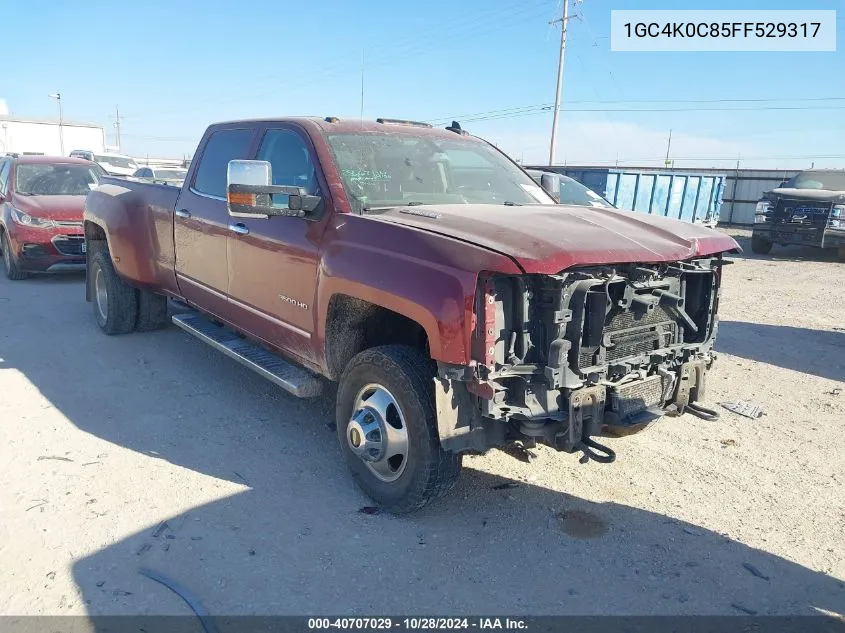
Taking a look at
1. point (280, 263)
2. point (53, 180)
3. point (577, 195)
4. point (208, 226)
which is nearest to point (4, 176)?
point (53, 180)

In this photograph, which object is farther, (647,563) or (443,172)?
(443,172)

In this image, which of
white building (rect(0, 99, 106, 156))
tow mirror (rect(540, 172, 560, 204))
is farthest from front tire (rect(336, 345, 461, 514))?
white building (rect(0, 99, 106, 156))

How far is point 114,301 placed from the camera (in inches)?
259

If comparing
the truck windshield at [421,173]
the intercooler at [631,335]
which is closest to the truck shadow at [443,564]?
the intercooler at [631,335]

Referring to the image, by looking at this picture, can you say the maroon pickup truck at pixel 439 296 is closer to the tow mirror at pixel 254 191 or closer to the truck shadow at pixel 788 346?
the tow mirror at pixel 254 191

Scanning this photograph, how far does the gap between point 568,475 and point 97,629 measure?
258 cm

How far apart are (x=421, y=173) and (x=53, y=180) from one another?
8.37m

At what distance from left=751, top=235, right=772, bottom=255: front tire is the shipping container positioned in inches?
62.1

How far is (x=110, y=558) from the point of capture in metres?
3.06

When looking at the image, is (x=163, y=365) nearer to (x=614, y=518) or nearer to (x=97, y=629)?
(x=97, y=629)

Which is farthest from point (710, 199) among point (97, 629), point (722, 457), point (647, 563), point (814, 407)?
point (97, 629)

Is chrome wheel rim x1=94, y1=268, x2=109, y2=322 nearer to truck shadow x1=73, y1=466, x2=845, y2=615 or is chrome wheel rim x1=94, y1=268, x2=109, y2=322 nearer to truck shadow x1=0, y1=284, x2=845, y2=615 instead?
truck shadow x1=0, y1=284, x2=845, y2=615

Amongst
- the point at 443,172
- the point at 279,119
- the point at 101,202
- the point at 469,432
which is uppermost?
the point at 279,119

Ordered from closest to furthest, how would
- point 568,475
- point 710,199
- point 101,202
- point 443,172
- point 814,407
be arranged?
1. point 568,475
2. point 443,172
3. point 814,407
4. point 101,202
5. point 710,199
